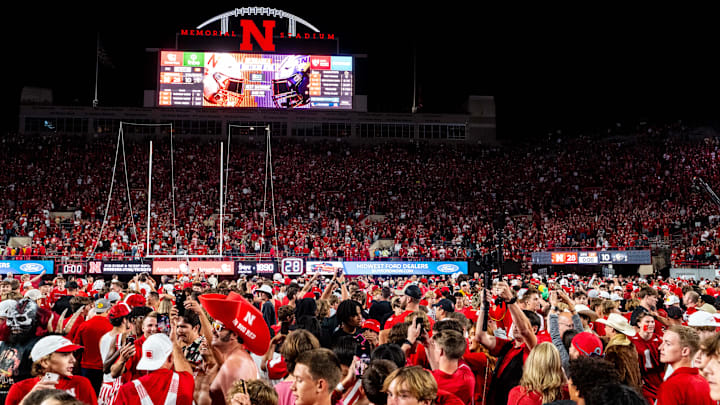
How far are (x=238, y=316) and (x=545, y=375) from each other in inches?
80.9

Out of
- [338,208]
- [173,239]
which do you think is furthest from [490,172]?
[173,239]

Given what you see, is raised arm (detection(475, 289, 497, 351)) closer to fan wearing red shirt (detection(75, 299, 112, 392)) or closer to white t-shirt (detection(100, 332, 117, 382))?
white t-shirt (detection(100, 332, 117, 382))

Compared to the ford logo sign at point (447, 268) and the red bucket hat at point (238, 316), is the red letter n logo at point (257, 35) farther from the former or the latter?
the red bucket hat at point (238, 316)

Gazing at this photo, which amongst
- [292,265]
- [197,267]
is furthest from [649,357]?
[197,267]

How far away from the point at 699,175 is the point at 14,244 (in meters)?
36.7

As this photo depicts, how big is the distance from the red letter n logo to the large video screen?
1.38 metres

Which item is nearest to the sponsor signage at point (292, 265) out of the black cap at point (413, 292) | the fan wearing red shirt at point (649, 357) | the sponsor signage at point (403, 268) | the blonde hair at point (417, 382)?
the sponsor signage at point (403, 268)

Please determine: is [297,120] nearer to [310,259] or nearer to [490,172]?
[490,172]

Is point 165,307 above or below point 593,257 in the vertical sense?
above

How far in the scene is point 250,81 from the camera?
130 feet

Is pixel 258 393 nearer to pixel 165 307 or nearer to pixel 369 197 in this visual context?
pixel 165 307

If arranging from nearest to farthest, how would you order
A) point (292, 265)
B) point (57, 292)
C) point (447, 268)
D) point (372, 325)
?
point (372, 325), point (57, 292), point (292, 265), point (447, 268)

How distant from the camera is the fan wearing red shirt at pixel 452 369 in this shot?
4176 mm

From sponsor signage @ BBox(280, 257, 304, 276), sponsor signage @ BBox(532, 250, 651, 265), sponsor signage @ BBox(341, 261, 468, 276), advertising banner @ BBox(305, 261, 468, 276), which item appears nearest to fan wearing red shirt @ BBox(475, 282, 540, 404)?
sponsor signage @ BBox(280, 257, 304, 276)
